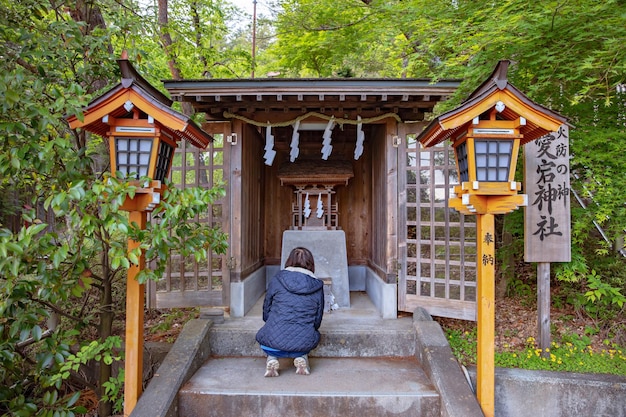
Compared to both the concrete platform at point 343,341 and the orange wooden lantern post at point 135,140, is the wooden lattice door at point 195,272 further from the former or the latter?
the orange wooden lantern post at point 135,140

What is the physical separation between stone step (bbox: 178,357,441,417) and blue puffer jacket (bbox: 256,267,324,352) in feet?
1.40

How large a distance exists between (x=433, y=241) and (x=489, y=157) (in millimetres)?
2108

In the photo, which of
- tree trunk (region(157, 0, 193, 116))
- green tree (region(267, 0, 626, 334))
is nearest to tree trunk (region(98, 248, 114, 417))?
tree trunk (region(157, 0, 193, 116))

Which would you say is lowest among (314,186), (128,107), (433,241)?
(433,241)

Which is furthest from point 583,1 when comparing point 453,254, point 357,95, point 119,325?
point 119,325

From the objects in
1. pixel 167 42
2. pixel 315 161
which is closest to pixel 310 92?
pixel 315 161

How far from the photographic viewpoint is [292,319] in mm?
4020

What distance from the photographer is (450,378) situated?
384 cm

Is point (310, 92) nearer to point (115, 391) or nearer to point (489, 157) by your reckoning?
point (489, 157)

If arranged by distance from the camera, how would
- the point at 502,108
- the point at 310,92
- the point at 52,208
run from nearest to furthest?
the point at 52,208 → the point at 502,108 → the point at 310,92

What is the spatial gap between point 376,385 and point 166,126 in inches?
140

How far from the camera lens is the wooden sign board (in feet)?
15.4

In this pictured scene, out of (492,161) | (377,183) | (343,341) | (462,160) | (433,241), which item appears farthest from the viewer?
(377,183)

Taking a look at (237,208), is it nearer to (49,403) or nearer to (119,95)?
(119,95)
